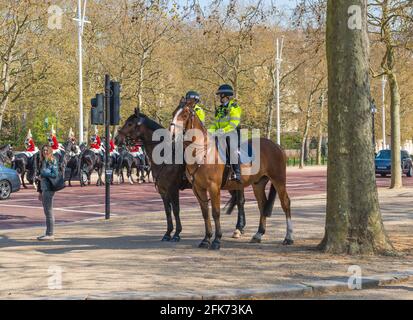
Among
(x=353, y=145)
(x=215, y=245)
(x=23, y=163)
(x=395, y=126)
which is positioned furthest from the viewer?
(x=23, y=163)

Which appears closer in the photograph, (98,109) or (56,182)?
(56,182)

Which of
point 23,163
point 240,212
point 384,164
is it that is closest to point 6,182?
point 23,163

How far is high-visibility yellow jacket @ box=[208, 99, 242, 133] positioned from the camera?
12.1 metres

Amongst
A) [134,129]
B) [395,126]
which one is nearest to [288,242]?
[134,129]

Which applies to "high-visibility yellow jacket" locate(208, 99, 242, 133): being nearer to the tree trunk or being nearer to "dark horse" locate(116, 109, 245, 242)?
"dark horse" locate(116, 109, 245, 242)

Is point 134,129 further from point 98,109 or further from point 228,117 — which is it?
point 98,109

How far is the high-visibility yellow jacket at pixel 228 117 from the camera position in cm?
1212

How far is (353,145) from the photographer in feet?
36.1

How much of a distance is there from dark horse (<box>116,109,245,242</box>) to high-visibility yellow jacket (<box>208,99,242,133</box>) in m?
1.12

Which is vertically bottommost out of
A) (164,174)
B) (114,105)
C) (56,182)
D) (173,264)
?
(173,264)

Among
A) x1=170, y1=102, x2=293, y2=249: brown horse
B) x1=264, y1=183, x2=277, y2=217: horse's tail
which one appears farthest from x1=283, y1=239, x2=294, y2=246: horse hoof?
x1=264, y1=183, x2=277, y2=217: horse's tail

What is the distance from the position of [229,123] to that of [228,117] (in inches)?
4.4

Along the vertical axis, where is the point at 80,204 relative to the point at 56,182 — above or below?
below

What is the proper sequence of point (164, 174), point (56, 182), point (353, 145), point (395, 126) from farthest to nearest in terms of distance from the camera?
point (395, 126) < point (56, 182) < point (164, 174) < point (353, 145)
